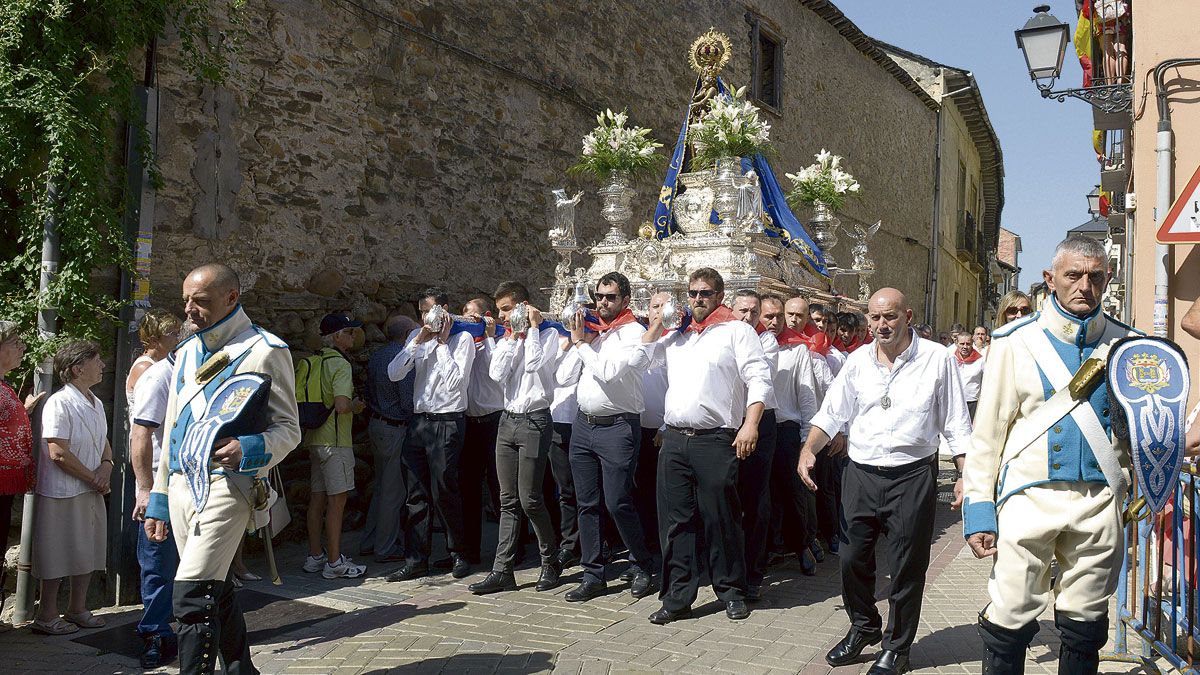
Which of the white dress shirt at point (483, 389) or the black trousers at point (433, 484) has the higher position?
the white dress shirt at point (483, 389)

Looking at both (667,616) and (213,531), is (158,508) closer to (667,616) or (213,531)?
(213,531)

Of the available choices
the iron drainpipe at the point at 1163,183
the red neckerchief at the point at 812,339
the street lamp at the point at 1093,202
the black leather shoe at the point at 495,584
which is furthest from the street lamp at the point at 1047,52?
the street lamp at the point at 1093,202

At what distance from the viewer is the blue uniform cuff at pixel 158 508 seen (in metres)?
4.01

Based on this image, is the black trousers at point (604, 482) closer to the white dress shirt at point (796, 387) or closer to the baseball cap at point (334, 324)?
the white dress shirt at point (796, 387)

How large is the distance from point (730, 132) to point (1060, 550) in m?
5.71

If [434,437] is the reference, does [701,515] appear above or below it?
below

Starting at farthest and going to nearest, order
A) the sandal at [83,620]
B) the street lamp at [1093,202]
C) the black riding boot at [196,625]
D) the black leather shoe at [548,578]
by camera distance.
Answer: the street lamp at [1093,202], the black leather shoe at [548,578], the sandal at [83,620], the black riding boot at [196,625]

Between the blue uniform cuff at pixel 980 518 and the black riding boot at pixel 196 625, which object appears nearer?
the blue uniform cuff at pixel 980 518

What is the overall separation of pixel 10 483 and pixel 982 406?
5.03 metres

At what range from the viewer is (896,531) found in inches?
181

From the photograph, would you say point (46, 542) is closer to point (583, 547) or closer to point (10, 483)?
point (10, 483)

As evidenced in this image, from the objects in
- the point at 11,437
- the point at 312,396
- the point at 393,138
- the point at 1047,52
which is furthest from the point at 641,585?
the point at 1047,52

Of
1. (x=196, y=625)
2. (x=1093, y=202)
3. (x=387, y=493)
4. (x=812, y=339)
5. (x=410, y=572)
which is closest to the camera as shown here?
(x=196, y=625)

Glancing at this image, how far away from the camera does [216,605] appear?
3762mm
